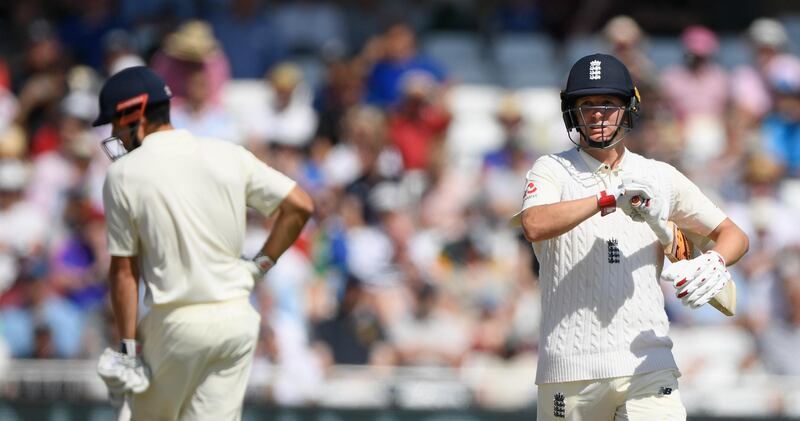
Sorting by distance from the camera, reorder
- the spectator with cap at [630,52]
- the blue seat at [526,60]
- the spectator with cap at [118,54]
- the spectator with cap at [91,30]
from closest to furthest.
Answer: the spectator with cap at [630,52] < the spectator with cap at [118,54] < the spectator with cap at [91,30] < the blue seat at [526,60]

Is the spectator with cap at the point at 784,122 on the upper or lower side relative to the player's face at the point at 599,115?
upper

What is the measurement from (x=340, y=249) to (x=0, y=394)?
9.18ft

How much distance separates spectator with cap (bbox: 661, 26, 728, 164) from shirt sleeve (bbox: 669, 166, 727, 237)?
278 inches

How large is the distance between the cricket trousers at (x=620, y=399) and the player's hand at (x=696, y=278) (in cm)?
35

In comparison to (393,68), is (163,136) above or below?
below

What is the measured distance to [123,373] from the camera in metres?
5.73

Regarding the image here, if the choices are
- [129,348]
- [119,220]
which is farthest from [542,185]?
[129,348]

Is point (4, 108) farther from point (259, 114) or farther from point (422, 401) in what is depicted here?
point (422, 401)

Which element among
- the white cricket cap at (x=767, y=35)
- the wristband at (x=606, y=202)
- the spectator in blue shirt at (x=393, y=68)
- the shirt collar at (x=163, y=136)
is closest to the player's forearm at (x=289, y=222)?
the shirt collar at (x=163, y=136)

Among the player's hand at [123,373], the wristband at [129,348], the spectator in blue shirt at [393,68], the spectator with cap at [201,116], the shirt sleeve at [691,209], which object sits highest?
the spectator in blue shirt at [393,68]

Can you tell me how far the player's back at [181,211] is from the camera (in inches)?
225

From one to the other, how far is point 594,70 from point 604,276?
81cm

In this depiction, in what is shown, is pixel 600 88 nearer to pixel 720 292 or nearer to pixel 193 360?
pixel 720 292

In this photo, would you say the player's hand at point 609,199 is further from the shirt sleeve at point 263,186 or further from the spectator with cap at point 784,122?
the spectator with cap at point 784,122
